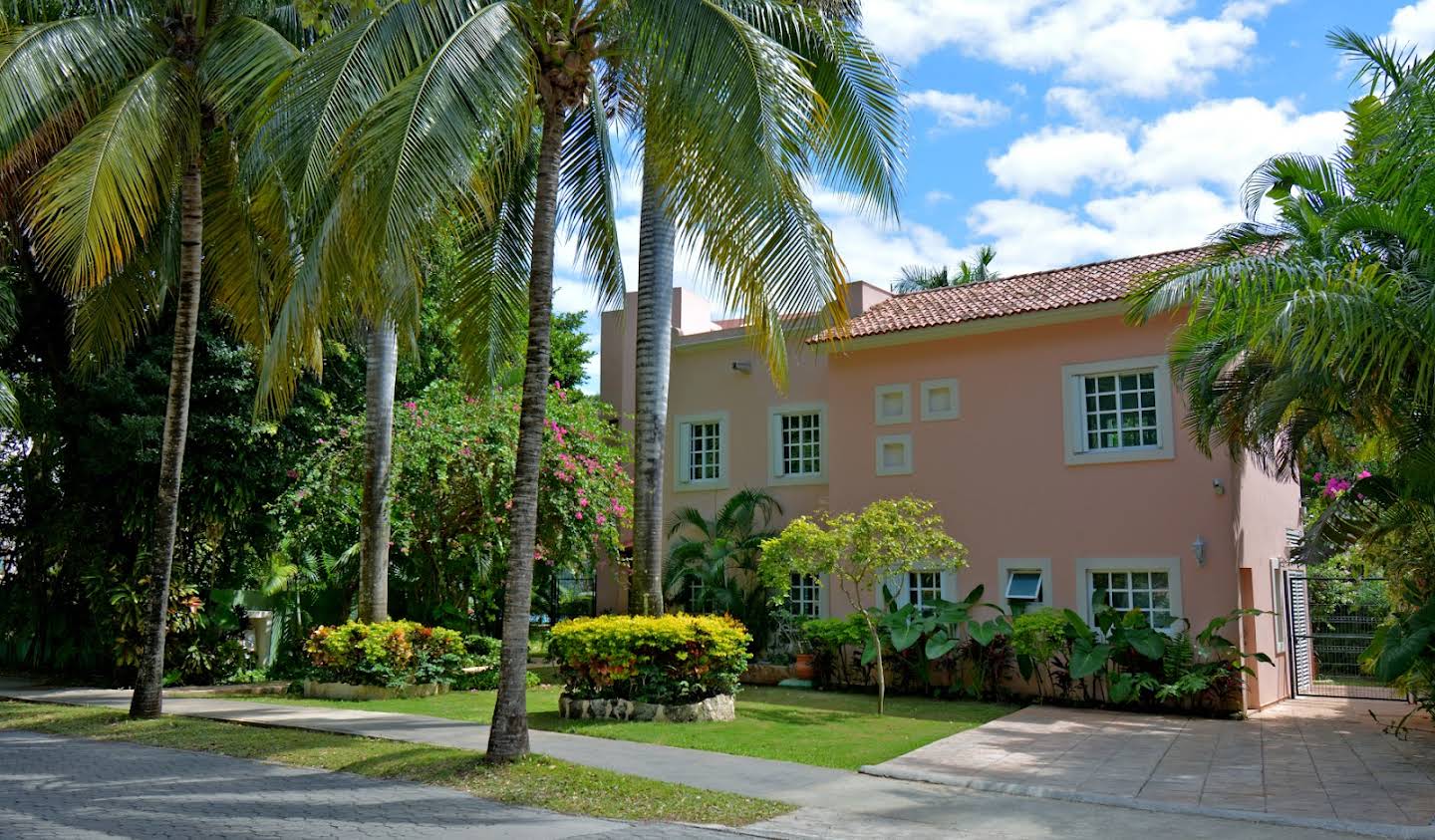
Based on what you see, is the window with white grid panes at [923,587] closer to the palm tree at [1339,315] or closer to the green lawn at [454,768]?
the palm tree at [1339,315]

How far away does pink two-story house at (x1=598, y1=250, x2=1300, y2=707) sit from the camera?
15672 millimetres

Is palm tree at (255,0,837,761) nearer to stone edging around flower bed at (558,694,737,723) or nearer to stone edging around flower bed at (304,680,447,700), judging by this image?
stone edging around flower bed at (558,694,737,723)

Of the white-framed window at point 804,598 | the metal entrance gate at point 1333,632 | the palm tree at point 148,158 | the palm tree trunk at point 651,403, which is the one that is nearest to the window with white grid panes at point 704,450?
the white-framed window at point 804,598

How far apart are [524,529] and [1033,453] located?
33.1ft

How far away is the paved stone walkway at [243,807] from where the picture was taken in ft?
23.6

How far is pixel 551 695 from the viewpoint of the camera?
15445mm

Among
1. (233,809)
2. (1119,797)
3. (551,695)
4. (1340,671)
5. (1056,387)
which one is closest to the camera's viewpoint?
(233,809)

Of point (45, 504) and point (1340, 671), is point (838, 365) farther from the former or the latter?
point (45, 504)

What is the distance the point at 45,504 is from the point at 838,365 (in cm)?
1381

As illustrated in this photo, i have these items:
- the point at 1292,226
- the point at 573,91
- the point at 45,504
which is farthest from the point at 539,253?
the point at 45,504

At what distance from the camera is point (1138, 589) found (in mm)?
16016

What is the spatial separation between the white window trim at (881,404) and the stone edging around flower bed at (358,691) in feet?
28.3

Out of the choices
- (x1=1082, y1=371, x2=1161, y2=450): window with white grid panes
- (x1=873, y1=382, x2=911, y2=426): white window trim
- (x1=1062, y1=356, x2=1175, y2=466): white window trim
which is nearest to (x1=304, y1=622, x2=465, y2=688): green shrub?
(x1=873, y1=382, x2=911, y2=426): white window trim

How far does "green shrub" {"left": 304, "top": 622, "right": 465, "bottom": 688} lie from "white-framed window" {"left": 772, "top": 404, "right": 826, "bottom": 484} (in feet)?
24.3
